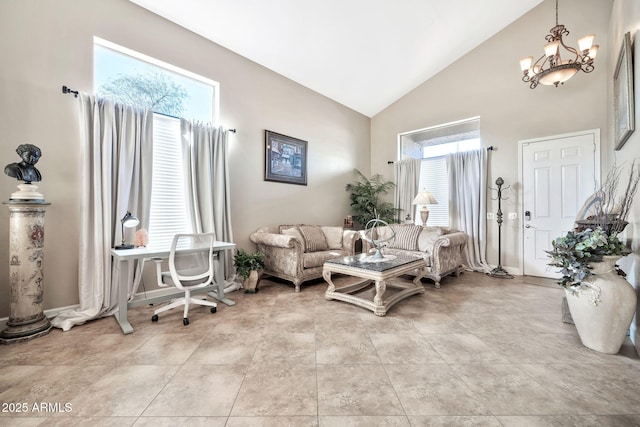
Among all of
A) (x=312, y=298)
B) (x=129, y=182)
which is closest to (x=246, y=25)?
(x=129, y=182)

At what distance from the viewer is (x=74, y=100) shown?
8.45 ft

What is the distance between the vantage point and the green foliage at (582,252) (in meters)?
1.85

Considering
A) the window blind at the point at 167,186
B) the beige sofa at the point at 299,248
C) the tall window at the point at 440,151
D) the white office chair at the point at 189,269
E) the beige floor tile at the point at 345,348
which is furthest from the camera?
the tall window at the point at 440,151

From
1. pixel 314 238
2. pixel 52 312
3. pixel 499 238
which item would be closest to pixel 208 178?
pixel 314 238

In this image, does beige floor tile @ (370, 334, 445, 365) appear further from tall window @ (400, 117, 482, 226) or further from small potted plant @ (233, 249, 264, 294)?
tall window @ (400, 117, 482, 226)

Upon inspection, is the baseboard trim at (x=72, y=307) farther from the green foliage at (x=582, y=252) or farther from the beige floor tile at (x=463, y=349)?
the green foliage at (x=582, y=252)

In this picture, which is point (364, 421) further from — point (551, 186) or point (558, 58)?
point (551, 186)

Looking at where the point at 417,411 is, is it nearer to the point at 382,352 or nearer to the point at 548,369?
the point at 382,352

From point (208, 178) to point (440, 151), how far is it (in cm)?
456

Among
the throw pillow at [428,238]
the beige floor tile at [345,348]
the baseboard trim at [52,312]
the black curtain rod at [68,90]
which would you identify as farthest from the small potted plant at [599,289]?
the black curtain rod at [68,90]

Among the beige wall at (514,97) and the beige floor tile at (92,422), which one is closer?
the beige floor tile at (92,422)

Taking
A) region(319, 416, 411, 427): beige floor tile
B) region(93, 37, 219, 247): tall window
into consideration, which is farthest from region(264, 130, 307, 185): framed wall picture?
region(319, 416, 411, 427): beige floor tile

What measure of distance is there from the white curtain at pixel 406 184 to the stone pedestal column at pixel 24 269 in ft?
17.9

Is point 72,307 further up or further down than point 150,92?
further down
